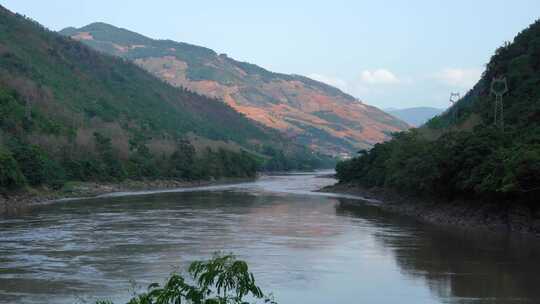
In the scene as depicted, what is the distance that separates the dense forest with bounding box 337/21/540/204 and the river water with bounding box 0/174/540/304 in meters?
3.55

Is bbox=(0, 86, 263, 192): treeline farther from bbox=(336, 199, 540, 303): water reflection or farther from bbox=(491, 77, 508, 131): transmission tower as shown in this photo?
bbox=(491, 77, 508, 131): transmission tower

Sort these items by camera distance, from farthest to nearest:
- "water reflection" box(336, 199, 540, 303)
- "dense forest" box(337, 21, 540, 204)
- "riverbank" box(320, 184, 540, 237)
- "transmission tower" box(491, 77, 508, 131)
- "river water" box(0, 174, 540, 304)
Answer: "transmission tower" box(491, 77, 508, 131) → "dense forest" box(337, 21, 540, 204) → "riverbank" box(320, 184, 540, 237) → "water reflection" box(336, 199, 540, 303) → "river water" box(0, 174, 540, 304)

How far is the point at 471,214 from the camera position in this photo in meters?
46.2

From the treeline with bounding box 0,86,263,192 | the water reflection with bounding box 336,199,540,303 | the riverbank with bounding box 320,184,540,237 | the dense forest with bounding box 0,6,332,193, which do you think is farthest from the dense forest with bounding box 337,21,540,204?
the dense forest with bounding box 0,6,332,193

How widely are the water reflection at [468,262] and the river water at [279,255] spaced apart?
0.16 feet

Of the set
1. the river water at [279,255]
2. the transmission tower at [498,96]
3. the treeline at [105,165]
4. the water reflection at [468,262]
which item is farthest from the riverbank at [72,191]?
the transmission tower at [498,96]

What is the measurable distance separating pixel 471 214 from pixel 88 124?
265 ft

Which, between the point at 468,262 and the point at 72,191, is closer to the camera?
the point at 468,262

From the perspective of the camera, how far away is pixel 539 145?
41.5 m

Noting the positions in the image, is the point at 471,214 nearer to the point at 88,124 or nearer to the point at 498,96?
the point at 498,96

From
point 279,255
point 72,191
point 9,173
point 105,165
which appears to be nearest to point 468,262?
point 279,255

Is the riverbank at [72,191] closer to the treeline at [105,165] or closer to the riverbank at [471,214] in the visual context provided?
the treeline at [105,165]

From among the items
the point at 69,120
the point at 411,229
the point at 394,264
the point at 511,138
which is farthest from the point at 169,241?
the point at 69,120

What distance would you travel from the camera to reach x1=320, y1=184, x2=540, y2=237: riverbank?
40.7 m
